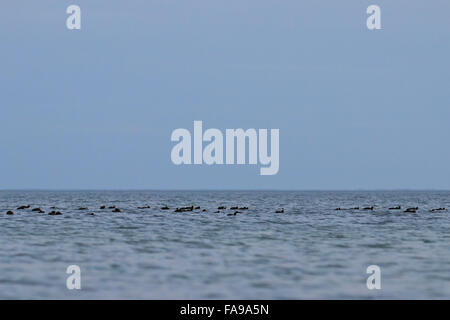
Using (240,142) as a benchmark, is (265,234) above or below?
below

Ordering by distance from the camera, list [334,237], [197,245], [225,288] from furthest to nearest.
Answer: [334,237]
[197,245]
[225,288]

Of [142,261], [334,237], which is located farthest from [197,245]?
[334,237]

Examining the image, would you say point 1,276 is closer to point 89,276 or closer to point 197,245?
point 89,276

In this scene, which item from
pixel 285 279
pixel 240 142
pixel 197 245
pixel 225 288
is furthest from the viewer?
pixel 240 142

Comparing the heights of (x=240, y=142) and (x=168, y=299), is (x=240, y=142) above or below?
above

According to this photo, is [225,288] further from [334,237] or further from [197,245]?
[334,237]

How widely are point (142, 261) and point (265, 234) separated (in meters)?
14.6
